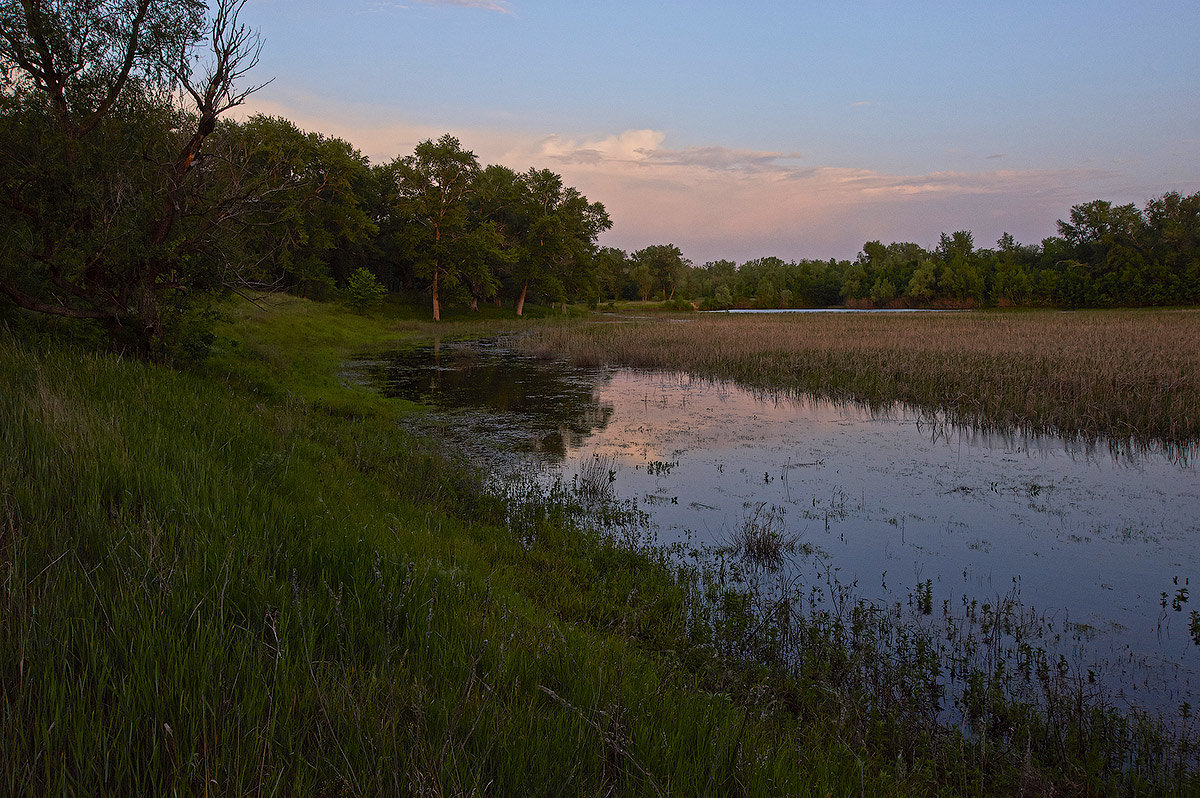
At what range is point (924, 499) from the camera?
9.52 metres

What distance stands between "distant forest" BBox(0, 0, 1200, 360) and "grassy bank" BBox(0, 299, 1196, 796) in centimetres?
467

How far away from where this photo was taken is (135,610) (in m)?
2.56

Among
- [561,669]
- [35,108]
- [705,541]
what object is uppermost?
[35,108]

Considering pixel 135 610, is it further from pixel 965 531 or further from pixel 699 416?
pixel 699 416

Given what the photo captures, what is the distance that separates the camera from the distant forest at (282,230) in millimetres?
10094

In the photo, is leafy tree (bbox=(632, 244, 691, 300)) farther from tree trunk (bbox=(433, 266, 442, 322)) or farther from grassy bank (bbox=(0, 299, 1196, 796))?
grassy bank (bbox=(0, 299, 1196, 796))

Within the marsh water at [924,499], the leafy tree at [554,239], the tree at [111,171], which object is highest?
the leafy tree at [554,239]

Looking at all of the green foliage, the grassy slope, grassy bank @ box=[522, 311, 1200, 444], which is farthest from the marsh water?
the green foliage

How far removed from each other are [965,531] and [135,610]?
29.5 feet

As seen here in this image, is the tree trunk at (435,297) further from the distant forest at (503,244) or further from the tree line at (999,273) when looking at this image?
the tree line at (999,273)

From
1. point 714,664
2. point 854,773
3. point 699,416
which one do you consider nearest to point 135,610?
point 854,773

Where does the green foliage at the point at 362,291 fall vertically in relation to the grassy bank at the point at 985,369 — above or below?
above

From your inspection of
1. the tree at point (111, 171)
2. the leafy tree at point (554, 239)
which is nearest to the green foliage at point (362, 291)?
the leafy tree at point (554, 239)

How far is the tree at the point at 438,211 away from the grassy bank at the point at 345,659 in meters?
47.7
